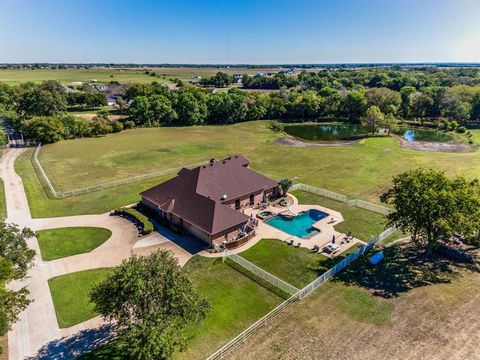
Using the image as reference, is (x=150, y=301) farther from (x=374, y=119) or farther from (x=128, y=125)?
(x=128, y=125)

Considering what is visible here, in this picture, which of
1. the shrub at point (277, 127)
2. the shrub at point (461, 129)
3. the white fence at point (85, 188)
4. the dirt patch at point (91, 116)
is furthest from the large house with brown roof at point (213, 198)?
the dirt patch at point (91, 116)

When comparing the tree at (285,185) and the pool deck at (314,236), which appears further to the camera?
the tree at (285,185)

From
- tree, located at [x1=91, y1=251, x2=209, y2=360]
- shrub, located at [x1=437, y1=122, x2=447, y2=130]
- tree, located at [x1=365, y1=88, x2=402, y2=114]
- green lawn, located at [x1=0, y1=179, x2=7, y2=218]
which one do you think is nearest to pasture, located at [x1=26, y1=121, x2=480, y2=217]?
green lawn, located at [x1=0, y1=179, x2=7, y2=218]

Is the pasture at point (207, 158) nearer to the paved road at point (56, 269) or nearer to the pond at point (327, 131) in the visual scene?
the paved road at point (56, 269)

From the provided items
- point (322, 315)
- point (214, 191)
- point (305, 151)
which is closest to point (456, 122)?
point (305, 151)

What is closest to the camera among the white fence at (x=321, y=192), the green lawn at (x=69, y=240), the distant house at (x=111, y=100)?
the green lawn at (x=69, y=240)

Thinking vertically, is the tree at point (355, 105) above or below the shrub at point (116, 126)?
above
